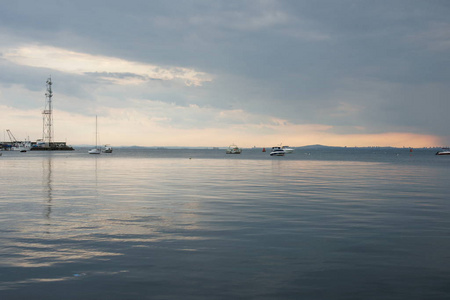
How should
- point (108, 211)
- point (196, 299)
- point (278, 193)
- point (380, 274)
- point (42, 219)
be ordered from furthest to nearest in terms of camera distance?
1. point (278, 193)
2. point (108, 211)
3. point (42, 219)
4. point (380, 274)
5. point (196, 299)

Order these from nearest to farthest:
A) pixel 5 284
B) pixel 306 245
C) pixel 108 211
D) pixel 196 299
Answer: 1. pixel 196 299
2. pixel 5 284
3. pixel 306 245
4. pixel 108 211

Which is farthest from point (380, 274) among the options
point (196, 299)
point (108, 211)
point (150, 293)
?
point (108, 211)

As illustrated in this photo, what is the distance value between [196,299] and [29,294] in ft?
14.3

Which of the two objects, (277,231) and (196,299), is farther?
(277,231)

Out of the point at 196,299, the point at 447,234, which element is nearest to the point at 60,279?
the point at 196,299

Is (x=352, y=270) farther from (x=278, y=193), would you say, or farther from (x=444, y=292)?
(x=278, y=193)

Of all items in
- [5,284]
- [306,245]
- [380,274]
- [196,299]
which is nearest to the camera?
[196,299]

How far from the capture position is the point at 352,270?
12.6 metres

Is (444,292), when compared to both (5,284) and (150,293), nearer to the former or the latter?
(150,293)

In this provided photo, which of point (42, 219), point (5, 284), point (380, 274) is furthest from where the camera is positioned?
point (42, 219)

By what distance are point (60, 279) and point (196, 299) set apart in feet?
13.9

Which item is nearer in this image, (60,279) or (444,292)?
(444,292)

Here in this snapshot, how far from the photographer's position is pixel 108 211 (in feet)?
81.3

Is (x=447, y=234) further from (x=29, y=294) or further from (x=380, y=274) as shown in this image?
(x=29, y=294)
